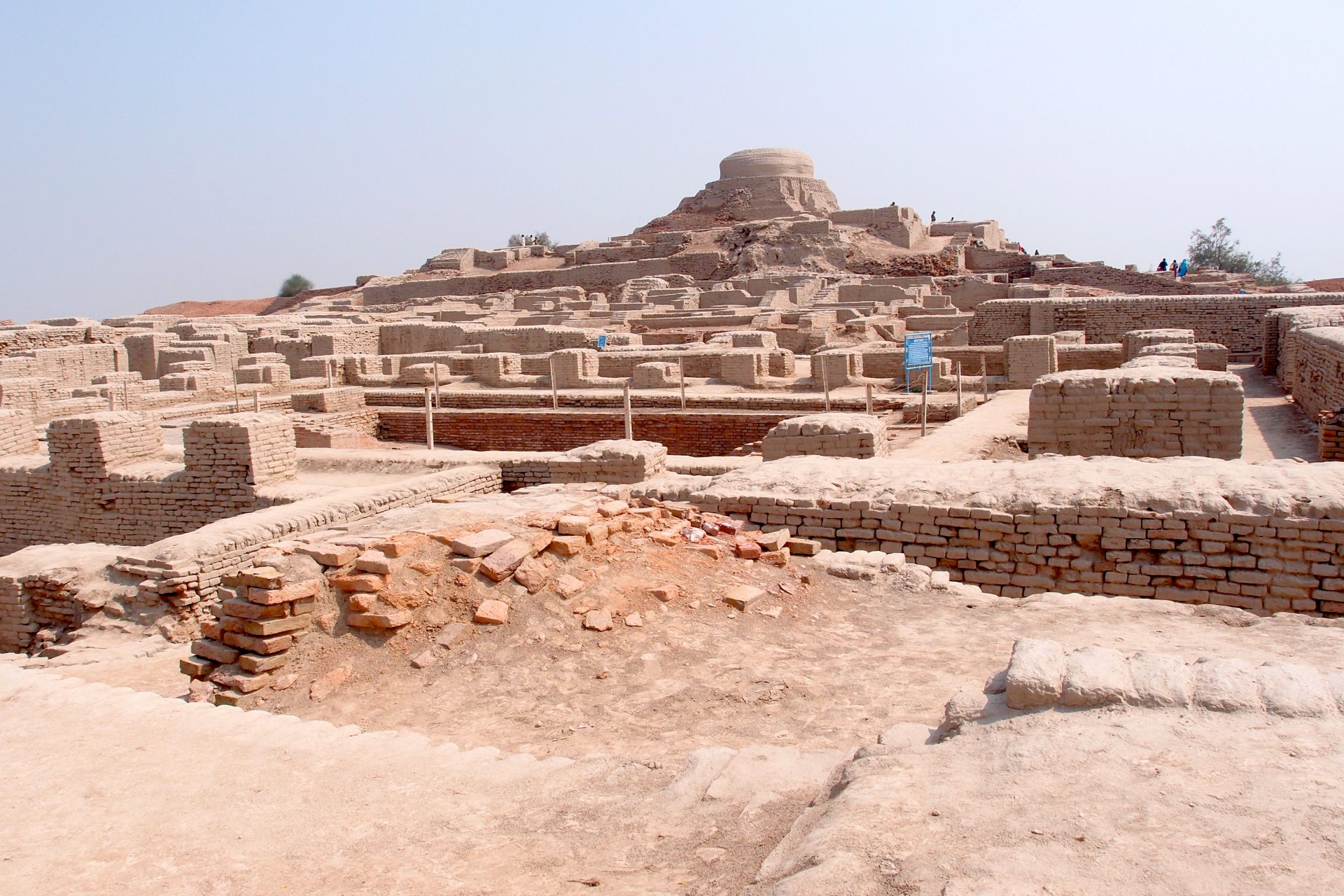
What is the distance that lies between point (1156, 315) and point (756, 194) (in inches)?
1171

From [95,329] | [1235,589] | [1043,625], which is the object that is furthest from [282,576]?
[95,329]

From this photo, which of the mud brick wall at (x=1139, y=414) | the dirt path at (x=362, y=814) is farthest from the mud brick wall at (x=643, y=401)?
the dirt path at (x=362, y=814)

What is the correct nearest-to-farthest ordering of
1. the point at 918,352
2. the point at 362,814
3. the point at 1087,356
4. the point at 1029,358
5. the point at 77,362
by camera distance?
the point at 362,814
the point at 918,352
the point at 1029,358
the point at 1087,356
the point at 77,362

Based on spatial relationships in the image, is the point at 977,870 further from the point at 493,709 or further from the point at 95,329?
the point at 95,329

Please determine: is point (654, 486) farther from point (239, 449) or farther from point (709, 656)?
point (239, 449)

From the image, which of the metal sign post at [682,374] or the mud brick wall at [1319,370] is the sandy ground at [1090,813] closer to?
the mud brick wall at [1319,370]

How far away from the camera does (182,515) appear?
10.1m

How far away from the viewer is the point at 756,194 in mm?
46219

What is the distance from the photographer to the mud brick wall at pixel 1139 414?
7.79 meters

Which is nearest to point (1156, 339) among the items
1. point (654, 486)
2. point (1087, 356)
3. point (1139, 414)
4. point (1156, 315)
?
point (1087, 356)

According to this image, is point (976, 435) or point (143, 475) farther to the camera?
point (976, 435)

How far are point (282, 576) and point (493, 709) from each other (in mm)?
1459

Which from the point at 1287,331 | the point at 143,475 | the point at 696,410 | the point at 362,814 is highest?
the point at 1287,331

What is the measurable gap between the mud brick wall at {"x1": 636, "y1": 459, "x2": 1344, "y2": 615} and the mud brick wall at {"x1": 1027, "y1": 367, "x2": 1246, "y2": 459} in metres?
2.61
